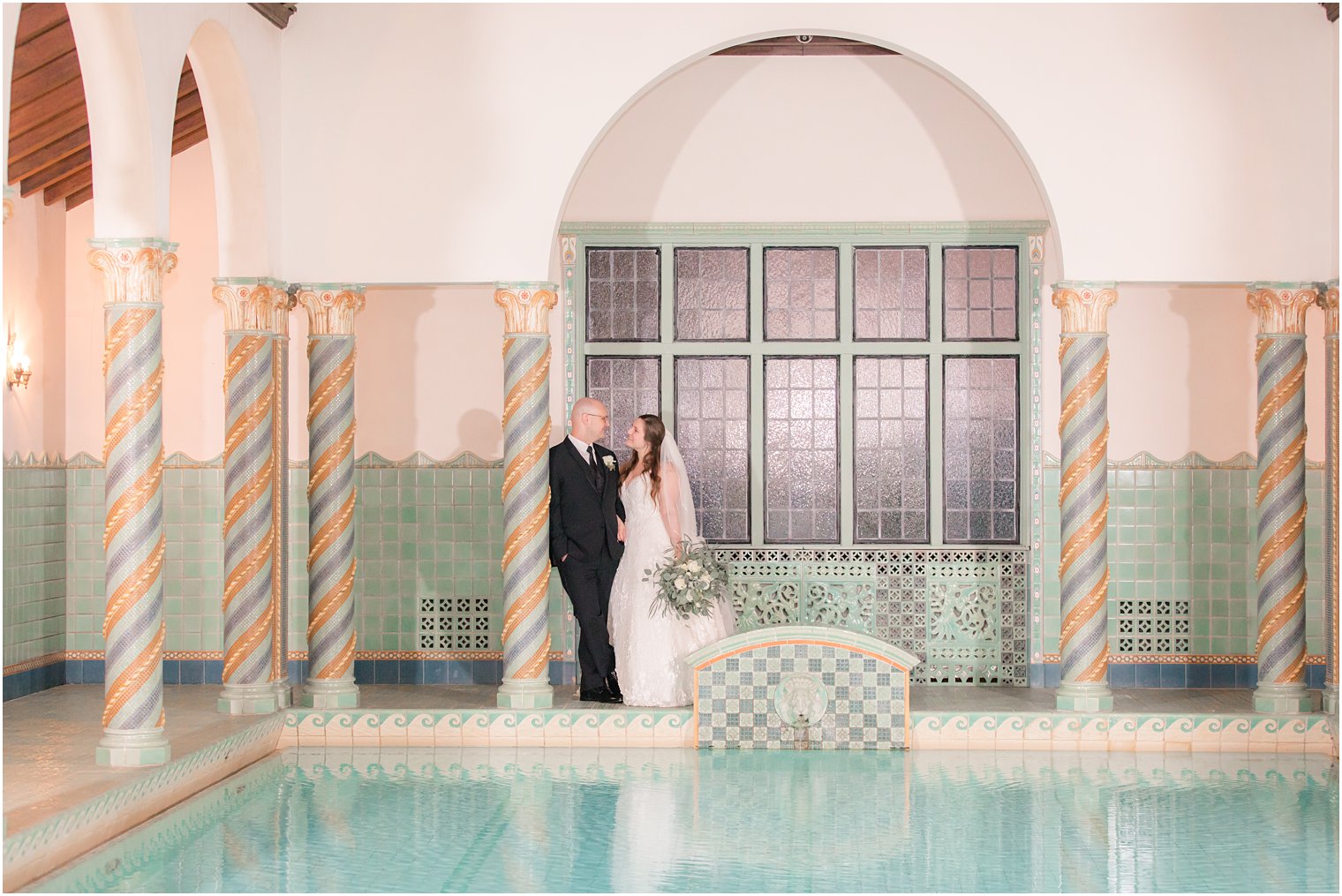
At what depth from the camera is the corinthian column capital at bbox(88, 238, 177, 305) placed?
25.8 ft

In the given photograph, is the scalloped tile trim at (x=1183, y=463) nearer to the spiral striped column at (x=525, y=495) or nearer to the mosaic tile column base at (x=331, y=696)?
the spiral striped column at (x=525, y=495)

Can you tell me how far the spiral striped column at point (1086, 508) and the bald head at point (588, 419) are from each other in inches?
123

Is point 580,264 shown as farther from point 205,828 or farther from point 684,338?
point 205,828

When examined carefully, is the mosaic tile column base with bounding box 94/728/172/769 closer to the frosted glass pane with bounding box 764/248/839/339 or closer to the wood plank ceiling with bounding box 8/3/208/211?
the wood plank ceiling with bounding box 8/3/208/211

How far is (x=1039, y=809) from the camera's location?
788cm

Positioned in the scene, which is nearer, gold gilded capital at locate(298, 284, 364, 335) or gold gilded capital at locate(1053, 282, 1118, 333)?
gold gilded capital at locate(1053, 282, 1118, 333)

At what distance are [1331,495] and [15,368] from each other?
9.17 m

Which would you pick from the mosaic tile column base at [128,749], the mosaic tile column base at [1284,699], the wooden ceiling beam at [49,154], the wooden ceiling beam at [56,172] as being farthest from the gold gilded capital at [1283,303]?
the wooden ceiling beam at [56,172]

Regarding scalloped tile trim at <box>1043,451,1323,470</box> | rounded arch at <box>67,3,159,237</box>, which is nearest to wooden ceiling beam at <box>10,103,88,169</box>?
rounded arch at <box>67,3,159,237</box>

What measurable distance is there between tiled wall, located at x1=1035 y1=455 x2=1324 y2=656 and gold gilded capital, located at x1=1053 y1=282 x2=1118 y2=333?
1.75m

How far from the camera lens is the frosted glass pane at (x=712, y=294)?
11.5 m

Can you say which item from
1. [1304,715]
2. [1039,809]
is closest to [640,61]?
[1039,809]

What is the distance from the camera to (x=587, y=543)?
1029cm

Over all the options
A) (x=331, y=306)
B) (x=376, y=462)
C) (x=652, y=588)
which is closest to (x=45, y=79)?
(x=331, y=306)
